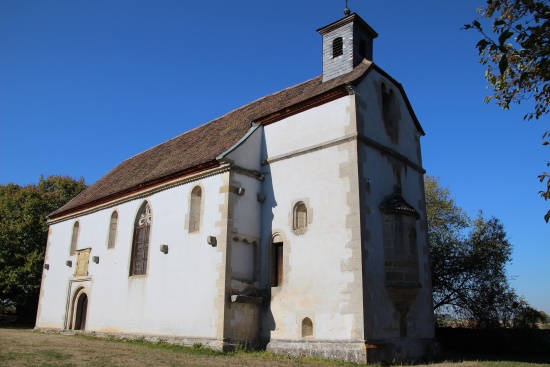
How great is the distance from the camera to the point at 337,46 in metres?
20.3

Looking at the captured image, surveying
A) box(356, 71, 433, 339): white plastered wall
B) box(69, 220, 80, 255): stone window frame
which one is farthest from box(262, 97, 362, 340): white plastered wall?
box(69, 220, 80, 255): stone window frame

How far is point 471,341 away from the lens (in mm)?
22422

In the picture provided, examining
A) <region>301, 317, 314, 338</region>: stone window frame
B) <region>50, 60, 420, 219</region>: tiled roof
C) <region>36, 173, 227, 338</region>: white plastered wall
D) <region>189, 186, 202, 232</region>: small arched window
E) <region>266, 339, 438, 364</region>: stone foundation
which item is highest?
<region>50, 60, 420, 219</region>: tiled roof

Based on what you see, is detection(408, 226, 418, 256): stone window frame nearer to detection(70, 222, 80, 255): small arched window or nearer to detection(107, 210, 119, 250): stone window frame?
detection(107, 210, 119, 250): stone window frame

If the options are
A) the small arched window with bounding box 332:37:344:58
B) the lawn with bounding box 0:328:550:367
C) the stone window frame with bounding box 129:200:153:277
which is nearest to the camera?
the lawn with bounding box 0:328:550:367

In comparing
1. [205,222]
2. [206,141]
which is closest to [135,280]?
[205,222]

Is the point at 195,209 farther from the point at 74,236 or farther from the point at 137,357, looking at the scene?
the point at 74,236

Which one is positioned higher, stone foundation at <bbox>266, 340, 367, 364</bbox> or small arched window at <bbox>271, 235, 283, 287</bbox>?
small arched window at <bbox>271, 235, 283, 287</bbox>

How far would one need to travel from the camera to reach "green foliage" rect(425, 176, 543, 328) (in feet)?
80.9

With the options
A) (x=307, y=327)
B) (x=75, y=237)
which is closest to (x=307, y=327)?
(x=307, y=327)

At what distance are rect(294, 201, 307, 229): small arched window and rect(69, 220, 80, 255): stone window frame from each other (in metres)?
14.9

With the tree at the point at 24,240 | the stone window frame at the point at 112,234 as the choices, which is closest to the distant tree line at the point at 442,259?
the tree at the point at 24,240

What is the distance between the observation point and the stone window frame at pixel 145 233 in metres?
21.0

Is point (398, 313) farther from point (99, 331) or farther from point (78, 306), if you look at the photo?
point (78, 306)
